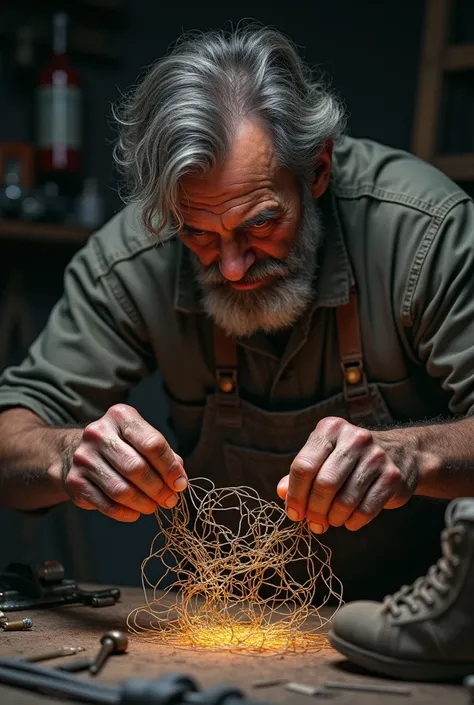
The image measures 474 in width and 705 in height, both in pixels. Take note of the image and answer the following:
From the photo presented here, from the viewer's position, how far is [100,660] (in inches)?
74.9

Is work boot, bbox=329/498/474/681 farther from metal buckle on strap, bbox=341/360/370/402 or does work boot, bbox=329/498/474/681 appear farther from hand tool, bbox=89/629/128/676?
metal buckle on strap, bbox=341/360/370/402

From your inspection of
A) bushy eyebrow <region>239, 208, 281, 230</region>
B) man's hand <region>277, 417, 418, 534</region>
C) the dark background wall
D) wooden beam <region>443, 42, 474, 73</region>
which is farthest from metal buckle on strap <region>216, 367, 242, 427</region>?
the dark background wall

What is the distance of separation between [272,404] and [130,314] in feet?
1.54

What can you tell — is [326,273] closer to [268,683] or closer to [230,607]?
[230,607]

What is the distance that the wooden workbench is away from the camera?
5.61 feet

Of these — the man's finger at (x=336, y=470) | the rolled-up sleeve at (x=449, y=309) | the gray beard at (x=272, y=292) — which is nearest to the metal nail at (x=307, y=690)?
the man's finger at (x=336, y=470)

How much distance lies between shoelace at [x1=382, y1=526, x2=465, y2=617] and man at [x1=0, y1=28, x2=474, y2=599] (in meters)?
0.35

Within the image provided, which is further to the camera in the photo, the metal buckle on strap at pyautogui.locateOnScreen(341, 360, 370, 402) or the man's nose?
the metal buckle on strap at pyautogui.locateOnScreen(341, 360, 370, 402)

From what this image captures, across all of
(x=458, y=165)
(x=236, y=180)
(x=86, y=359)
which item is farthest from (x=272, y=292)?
(x=458, y=165)

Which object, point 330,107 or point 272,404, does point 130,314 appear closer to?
point 272,404

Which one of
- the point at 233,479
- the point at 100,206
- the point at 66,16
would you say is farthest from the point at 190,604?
the point at 66,16

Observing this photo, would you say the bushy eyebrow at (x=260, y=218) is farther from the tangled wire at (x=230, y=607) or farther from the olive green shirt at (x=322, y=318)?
the tangled wire at (x=230, y=607)

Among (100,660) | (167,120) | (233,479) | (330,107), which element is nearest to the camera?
(100,660)

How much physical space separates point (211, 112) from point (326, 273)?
1.82 ft
